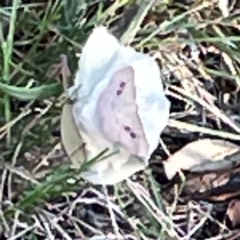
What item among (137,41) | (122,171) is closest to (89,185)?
(122,171)

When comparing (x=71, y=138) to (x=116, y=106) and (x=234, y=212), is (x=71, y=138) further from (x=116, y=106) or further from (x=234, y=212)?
(x=234, y=212)

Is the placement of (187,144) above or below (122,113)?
below

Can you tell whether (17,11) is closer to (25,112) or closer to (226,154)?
(25,112)

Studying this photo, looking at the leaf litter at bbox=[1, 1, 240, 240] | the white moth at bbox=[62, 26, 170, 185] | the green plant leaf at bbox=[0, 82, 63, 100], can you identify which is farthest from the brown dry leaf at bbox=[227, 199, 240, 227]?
the green plant leaf at bbox=[0, 82, 63, 100]

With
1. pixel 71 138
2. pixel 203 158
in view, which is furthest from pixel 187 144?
pixel 71 138

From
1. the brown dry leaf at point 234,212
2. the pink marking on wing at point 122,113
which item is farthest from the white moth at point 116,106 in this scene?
the brown dry leaf at point 234,212

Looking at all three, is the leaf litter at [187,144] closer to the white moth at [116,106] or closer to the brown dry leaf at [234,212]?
the brown dry leaf at [234,212]

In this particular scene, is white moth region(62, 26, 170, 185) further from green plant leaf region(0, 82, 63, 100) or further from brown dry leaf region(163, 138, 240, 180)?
brown dry leaf region(163, 138, 240, 180)
